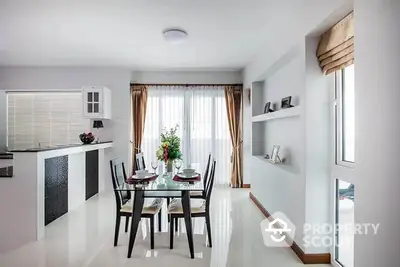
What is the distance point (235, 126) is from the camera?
653cm

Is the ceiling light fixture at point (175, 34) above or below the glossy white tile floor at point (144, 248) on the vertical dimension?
above

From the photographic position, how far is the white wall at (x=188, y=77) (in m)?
6.53

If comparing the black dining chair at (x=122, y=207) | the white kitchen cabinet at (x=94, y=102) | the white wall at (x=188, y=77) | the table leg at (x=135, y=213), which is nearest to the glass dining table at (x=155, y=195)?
the table leg at (x=135, y=213)

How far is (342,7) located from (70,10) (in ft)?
9.14

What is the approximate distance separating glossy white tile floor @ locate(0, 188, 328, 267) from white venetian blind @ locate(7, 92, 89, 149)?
2.67 m

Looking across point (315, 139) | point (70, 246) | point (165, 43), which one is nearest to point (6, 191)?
point (70, 246)

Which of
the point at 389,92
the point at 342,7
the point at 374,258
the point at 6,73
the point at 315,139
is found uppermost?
the point at 6,73

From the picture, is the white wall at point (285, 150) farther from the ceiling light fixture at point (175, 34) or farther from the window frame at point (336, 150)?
the ceiling light fixture at point (175, 34)

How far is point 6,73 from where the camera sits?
6312mm

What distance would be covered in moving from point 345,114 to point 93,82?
5.32 m

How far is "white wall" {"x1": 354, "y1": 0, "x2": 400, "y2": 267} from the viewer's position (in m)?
1.52

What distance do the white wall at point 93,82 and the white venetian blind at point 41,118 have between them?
0.23m

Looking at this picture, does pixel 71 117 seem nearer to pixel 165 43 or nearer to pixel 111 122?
pixel 111 122

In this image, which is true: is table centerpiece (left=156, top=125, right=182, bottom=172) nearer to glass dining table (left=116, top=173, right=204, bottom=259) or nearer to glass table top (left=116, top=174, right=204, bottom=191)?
glass table top (left=116, top=174, right=204, bottom=191)
